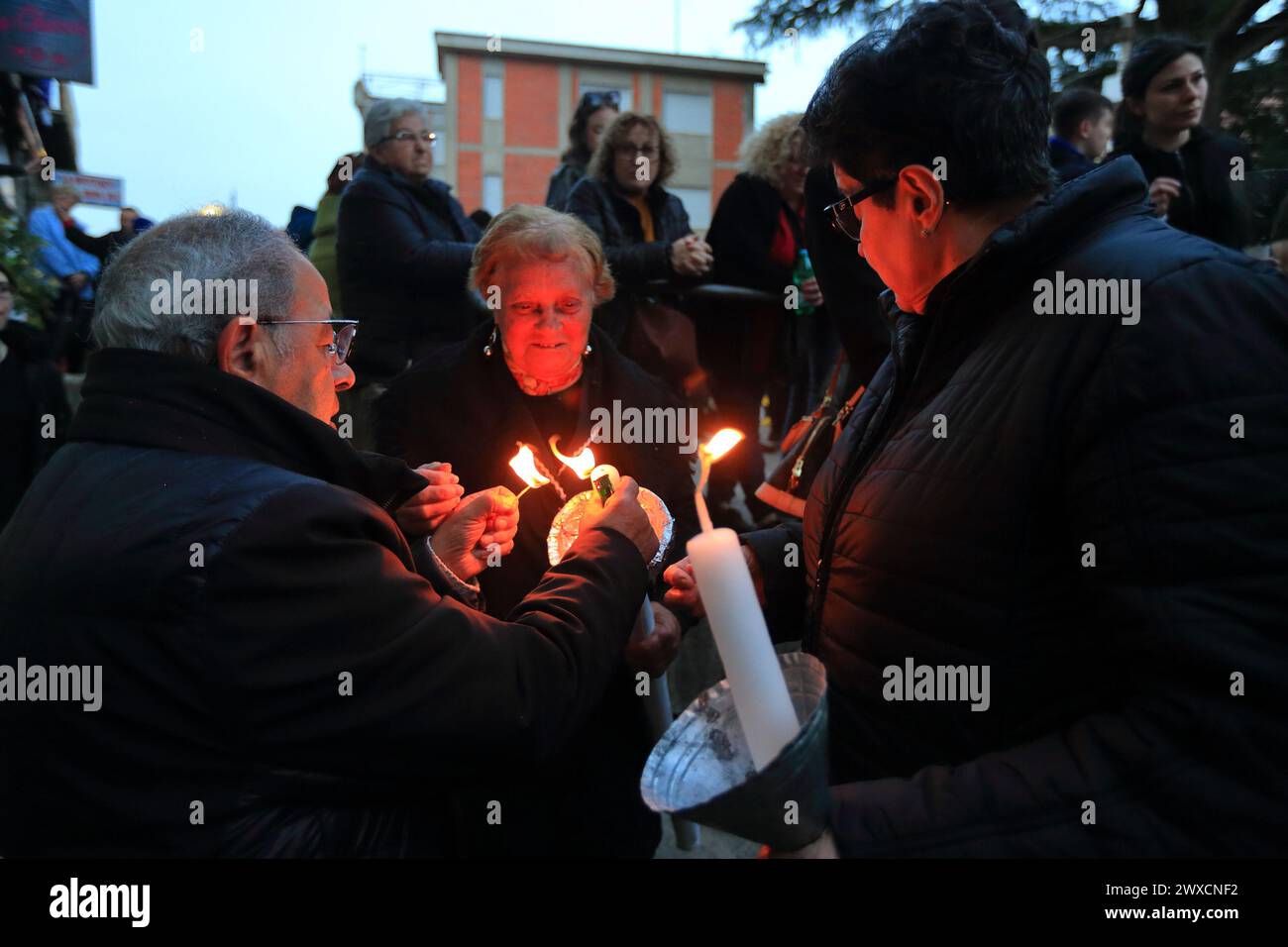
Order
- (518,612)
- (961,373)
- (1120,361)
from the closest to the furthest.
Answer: (1120,361) < (961,373) < (518,612)

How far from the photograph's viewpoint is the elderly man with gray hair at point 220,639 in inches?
60.4

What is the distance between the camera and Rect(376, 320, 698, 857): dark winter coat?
291 cm

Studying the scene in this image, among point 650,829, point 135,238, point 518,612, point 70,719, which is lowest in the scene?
point 650,829

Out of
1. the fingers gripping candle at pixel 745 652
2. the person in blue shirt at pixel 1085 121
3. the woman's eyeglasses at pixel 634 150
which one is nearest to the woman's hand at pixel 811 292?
the woman's eyeglasses at pixel 634 150

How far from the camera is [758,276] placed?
5535 millimetres

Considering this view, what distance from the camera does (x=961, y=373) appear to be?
1.57 meters

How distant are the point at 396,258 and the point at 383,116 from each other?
0.86 metres

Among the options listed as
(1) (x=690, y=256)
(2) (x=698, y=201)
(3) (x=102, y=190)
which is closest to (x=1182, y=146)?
(1) (x=690, y=256)

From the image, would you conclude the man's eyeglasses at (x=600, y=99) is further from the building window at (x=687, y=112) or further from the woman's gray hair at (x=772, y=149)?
the building window at (x=687, y=112)

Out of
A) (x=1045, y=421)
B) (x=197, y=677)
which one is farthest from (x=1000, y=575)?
(x=197, y=677)

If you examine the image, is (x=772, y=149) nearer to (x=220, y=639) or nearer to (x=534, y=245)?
(x=534, y=245)

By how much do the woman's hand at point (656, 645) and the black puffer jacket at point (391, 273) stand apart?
9.29 ft
